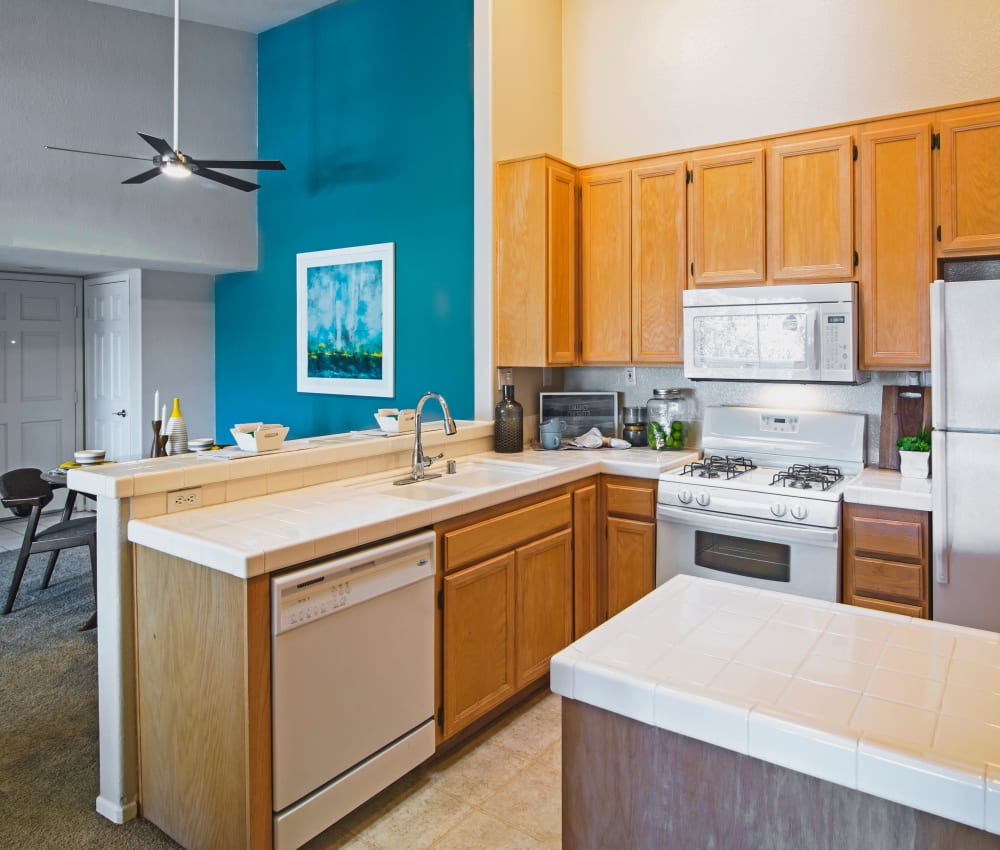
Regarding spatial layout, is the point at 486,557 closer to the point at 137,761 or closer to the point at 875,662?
the point at 137,761

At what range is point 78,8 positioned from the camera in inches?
193

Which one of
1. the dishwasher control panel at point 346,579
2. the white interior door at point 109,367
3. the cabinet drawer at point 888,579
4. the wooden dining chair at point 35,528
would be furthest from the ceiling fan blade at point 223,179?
the cabinet drawer at point 888,579

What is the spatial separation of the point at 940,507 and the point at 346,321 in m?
3.62

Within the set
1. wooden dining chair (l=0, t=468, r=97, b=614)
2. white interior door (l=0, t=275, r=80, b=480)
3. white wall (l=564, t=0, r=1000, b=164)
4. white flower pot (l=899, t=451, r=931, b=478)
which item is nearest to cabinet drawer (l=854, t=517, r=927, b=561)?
white flower pot (l=899, t=451, r=931, b=478)

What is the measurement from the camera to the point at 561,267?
3773 mm

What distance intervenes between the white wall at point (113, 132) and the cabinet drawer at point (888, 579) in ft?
15.5

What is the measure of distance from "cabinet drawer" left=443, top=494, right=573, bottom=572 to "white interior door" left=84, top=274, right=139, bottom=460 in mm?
4340

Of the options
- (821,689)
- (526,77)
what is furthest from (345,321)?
(821,689)

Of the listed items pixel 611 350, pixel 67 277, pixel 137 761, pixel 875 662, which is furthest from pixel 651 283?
pixel 67 277

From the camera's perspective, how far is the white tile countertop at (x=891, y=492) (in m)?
2.80

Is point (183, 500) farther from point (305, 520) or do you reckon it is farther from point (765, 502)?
point (765, 502)

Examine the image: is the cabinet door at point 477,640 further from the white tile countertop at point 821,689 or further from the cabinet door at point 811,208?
the cabinet door at point 811,208

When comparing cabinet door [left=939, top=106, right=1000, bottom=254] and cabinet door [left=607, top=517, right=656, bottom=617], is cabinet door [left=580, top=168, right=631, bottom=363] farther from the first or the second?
cabinet door [left=939, top=106, right=1000, bottom=254]

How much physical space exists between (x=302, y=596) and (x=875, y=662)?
54.0 inches
